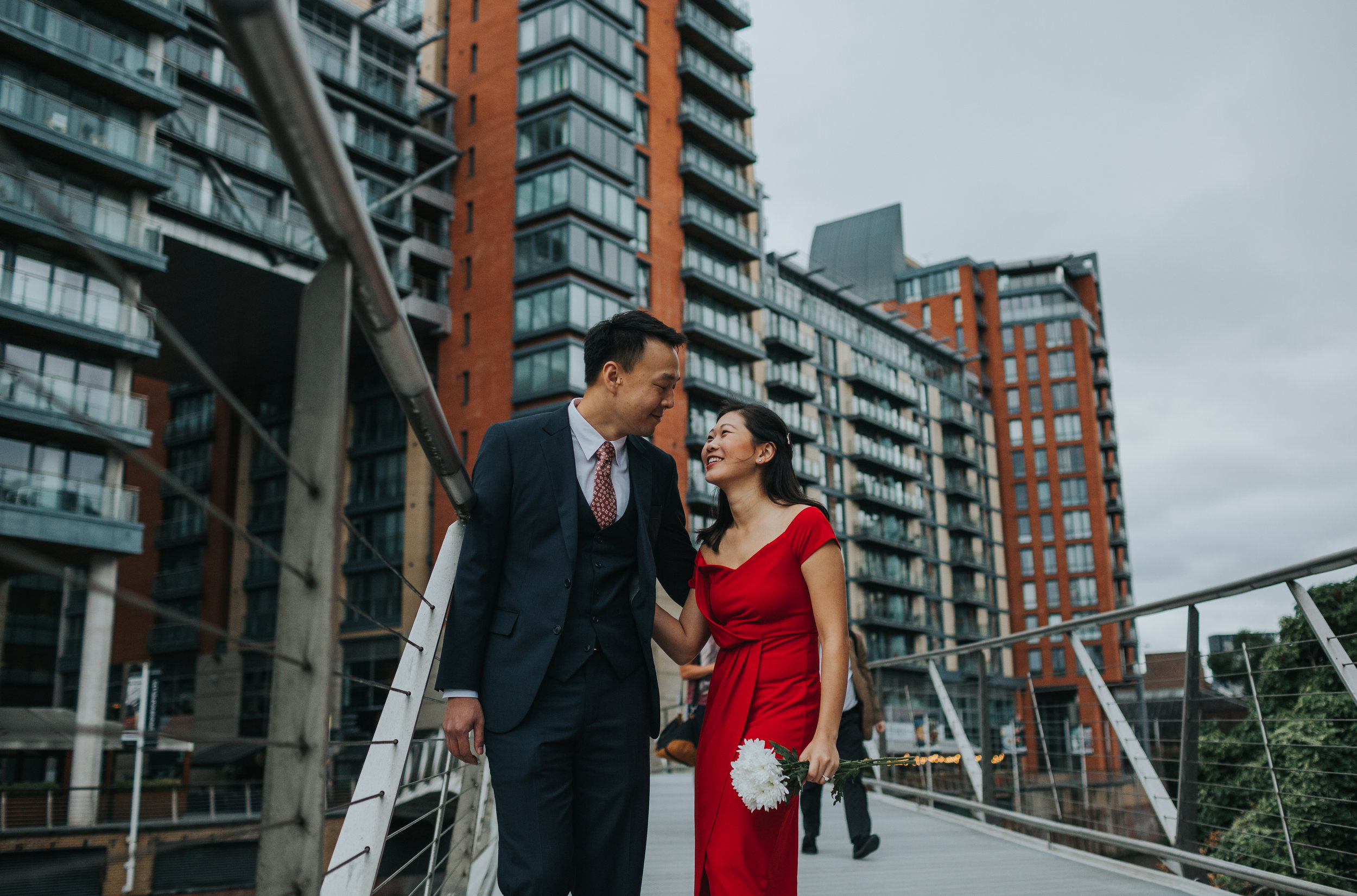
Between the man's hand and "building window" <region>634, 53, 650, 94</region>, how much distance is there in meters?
39.4

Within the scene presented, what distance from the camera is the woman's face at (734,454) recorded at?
10.9 feet

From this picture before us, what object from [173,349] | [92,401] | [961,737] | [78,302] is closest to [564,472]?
[961,737]

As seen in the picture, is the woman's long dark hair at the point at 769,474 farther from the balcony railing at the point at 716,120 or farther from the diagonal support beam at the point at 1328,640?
the balcony railing at the point at 716,120

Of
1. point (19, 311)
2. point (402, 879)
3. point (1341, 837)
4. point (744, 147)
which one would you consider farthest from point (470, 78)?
point (1341, 837)

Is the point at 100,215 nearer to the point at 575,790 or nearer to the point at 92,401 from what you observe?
the point at 92,401

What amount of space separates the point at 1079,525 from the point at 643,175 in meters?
40.3

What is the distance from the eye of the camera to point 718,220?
137 ft

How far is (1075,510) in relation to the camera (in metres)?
67.4

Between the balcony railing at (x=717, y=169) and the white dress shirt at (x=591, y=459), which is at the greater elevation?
the balcony railing at (x=717, y=169)

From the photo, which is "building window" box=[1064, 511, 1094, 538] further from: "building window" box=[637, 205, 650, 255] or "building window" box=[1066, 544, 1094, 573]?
"building window" box=[637, 205, 650, 255]

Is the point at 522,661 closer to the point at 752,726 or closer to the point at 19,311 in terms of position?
the point at 752,726

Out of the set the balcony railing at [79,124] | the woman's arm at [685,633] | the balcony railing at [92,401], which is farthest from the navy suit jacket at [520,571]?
the balcony railing at [79,124]

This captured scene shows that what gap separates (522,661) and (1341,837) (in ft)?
34.8

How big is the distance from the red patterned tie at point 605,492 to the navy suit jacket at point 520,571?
0.23 feet
